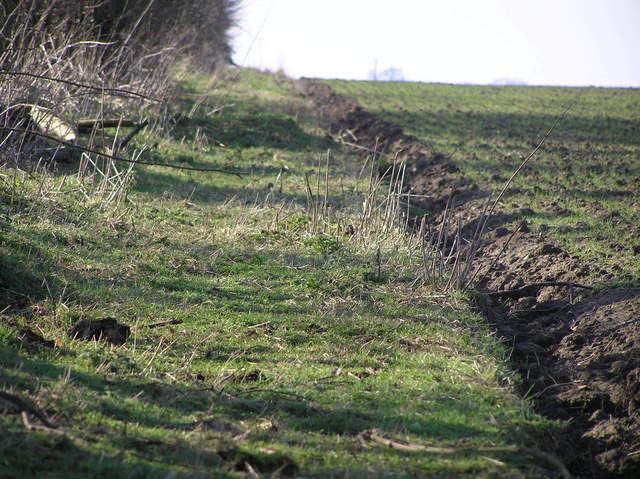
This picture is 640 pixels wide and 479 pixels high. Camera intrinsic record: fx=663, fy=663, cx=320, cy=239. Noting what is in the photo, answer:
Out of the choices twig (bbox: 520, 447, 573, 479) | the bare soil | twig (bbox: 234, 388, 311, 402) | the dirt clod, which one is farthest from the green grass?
the dirt clod

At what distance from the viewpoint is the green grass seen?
8031 mm

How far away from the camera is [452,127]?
61.5ft

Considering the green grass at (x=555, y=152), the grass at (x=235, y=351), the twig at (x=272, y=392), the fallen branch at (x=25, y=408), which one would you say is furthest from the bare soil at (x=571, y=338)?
the fallen branch at (x=25, y=408)

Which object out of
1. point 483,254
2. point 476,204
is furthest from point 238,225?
point 476,204

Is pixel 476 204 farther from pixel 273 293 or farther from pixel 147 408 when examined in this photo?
pixel 147 408

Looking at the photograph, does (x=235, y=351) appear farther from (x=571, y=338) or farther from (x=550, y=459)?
(x=571, y=338)

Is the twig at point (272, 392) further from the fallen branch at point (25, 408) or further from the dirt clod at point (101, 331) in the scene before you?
the fallen branch at point (25, 408)

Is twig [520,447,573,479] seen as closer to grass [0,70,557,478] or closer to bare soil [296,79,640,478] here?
grass [0,70,557,478]

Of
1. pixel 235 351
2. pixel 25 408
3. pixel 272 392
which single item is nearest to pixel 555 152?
pixel 235 351

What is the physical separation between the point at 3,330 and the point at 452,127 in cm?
1623

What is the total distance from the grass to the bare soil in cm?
25

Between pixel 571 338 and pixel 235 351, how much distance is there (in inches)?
99.3

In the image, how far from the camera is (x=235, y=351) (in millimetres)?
4422

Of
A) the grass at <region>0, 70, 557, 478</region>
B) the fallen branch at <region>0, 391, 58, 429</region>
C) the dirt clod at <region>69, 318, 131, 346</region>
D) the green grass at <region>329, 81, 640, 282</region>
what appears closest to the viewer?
the fallen branch at <region>0, 391, 58, 429</region>
